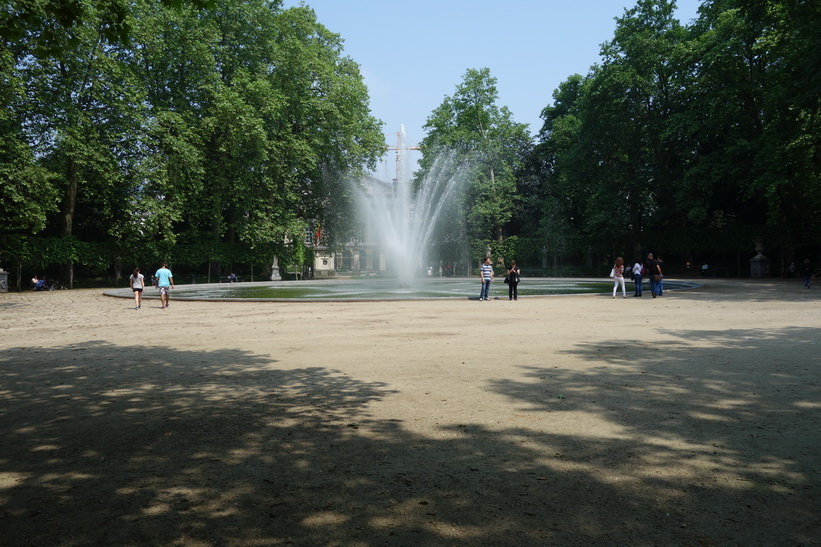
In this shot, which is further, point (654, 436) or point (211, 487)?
point (654, 436)

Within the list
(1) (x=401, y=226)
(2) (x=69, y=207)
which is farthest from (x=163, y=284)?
(2) (x=69, y=207)

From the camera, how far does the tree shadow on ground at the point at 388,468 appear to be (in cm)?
322

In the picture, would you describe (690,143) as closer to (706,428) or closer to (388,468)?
(706,428)

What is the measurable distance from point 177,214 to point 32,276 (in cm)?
1088

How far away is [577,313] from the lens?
620 inches

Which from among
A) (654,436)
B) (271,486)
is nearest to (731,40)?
(654,436)

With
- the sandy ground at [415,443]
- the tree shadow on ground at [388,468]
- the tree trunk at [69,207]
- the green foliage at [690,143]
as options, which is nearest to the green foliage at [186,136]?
the tree trunk at [69,207]

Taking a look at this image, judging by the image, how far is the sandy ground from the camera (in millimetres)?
3266

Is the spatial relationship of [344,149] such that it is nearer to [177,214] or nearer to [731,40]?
[177,214]

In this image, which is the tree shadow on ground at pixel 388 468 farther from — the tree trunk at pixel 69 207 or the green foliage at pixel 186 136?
the tree trunk at pixel 69 207

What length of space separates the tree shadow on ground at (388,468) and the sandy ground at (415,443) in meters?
0.02

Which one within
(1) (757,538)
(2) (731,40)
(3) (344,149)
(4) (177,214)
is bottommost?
(1) (757,538)

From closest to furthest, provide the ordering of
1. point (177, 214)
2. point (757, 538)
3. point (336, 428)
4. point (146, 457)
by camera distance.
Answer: point (757, 538), point (146, 457), point (336, 428), point (177, 214)

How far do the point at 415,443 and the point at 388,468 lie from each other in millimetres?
579
